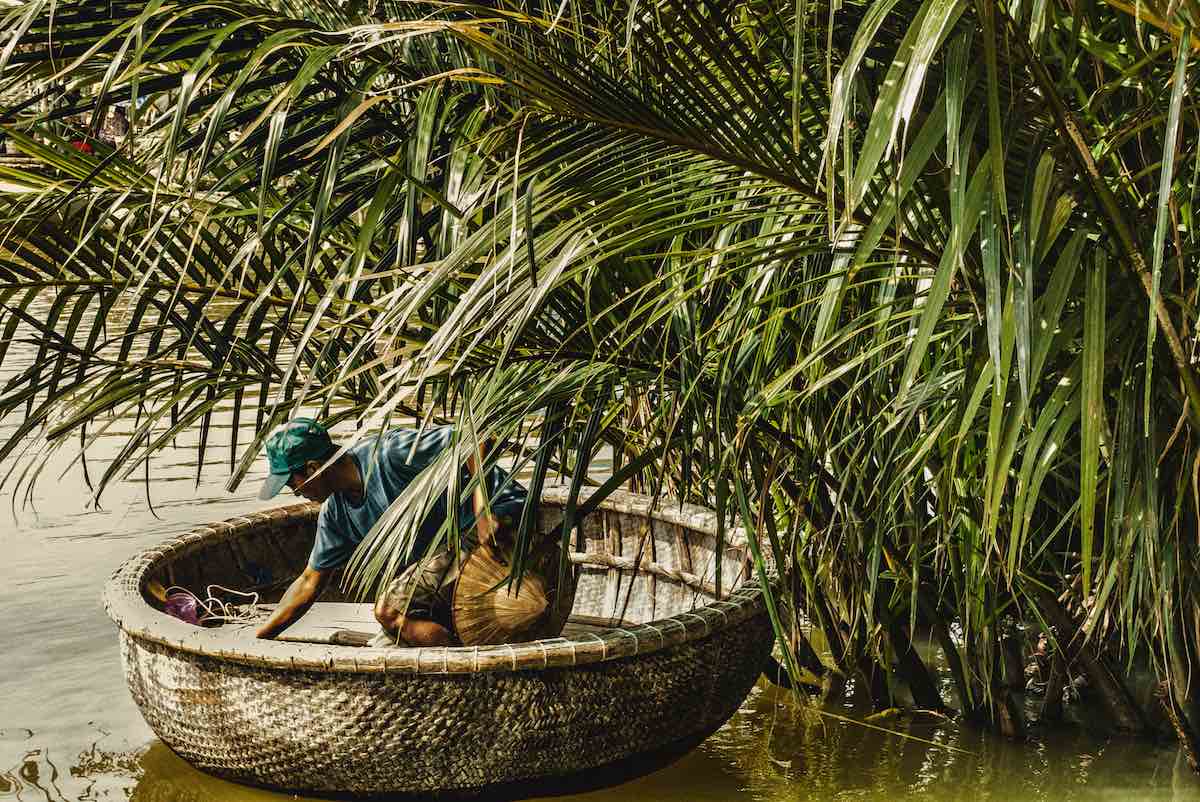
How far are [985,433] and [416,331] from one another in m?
1.26

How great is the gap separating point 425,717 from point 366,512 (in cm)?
66

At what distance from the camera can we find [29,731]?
11.7ft

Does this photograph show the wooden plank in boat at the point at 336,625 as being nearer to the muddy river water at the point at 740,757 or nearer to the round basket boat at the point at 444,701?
the muddy river water at the point at 740,757

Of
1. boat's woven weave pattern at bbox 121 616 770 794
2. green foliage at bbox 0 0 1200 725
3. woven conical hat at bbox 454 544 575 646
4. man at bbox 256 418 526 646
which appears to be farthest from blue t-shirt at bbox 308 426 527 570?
boat's woven weave pattern at bbox 121 616 770 794

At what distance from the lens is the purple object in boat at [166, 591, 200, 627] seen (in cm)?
360

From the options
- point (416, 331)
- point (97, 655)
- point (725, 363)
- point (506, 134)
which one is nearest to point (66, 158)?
point (416, 331)

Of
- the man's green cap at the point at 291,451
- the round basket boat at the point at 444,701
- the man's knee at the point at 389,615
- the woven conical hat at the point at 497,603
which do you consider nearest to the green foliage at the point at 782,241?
the man's green cap at the point at 291,451

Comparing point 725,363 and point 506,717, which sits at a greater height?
point 725,363

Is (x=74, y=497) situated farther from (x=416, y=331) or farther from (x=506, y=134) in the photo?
(x=506, y=134)

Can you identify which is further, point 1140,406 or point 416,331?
point 416,331

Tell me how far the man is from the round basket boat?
0.29m

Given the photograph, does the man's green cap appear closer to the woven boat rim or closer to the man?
the man

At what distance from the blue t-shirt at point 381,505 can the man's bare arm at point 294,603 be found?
39 millimetres

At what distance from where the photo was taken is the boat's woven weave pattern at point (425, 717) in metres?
2.86
